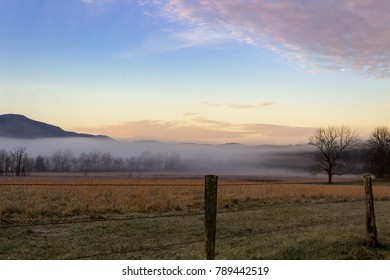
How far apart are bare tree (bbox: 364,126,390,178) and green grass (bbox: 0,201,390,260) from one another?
7907cm

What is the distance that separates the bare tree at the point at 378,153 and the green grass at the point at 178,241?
3113 inches

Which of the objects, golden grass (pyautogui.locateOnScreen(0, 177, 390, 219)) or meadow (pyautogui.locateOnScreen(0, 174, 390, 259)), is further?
golden grass (pyautogui.locateOnScreen(0, 177, 390, 219))

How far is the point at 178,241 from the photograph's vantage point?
1087 centimetres

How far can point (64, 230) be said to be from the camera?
12531 mm

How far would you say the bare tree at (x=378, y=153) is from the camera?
86.2 m

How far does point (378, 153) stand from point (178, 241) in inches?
3481

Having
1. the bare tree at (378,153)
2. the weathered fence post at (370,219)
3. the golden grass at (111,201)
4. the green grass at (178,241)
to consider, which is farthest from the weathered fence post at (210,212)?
the bare tree at (378,153)

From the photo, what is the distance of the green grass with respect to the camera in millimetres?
8680

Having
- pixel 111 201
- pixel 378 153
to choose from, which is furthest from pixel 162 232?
pixel 378 153

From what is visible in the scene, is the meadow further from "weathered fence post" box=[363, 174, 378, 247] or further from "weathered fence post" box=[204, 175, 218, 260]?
"weathered fence post" box=[204, 175, 218, 260]

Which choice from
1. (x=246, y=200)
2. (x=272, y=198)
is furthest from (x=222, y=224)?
(x=272, y=198)

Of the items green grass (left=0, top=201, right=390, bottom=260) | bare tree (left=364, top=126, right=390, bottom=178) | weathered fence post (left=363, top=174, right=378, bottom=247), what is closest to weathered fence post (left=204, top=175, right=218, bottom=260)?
green grass (left=0, top=201, right=390, bottom=260)
